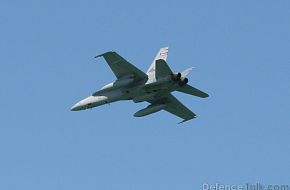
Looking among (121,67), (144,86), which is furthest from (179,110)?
(121,67)

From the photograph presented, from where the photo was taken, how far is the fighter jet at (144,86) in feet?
251

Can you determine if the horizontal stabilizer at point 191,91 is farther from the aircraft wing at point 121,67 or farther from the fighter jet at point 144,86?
the aircraft wing at point 121,67

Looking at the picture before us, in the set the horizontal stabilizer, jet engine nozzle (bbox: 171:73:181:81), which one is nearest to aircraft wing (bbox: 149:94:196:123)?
the horizontal stabilizer

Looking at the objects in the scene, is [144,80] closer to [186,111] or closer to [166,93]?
[166,93]

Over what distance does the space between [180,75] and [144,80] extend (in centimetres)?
299

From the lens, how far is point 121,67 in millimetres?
78000

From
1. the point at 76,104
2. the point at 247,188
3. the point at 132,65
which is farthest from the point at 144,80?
the point at 247,188

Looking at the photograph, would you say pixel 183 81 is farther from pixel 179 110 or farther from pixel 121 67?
pixel 179 110

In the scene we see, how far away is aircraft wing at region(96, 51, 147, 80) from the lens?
76.6 meters

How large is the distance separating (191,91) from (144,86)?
13.6 ft

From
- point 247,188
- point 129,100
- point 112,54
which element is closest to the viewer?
point 247,188

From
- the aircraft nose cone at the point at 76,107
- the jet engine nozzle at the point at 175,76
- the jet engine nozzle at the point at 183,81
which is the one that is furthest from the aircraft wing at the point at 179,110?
the jet engine nozzle at the point at 175,76

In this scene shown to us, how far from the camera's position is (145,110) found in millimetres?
81375

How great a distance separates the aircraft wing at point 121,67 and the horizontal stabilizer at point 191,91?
312 cm
